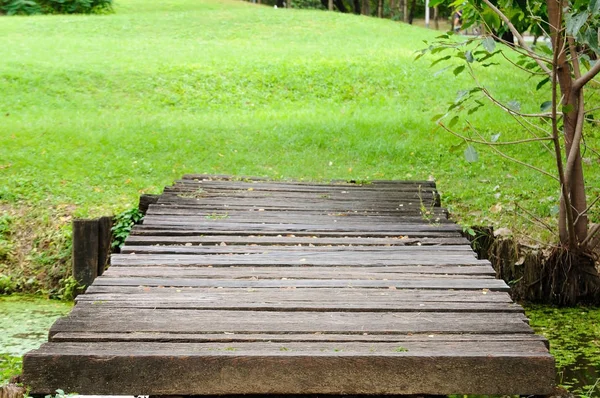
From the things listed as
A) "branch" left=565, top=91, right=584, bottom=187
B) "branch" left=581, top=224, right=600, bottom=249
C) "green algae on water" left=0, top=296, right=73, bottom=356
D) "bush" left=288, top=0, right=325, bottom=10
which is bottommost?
"green algae on water" left=0, top=296, right=73, bottom=356

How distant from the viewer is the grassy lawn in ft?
34.2

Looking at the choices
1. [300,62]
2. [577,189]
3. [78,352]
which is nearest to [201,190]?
[577,189]

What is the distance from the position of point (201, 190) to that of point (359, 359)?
5225 millimetres

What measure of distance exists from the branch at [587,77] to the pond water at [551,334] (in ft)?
7.05

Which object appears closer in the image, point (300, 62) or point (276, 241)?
point (276, 241)

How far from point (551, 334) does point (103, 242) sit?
15.2ft

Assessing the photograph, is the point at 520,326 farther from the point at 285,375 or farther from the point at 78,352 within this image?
the point at 78,352

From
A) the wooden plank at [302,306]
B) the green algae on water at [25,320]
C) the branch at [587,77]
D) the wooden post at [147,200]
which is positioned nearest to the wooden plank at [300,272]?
the wooden plank at [302,306]

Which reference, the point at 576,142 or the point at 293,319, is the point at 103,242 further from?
the point at 576,142

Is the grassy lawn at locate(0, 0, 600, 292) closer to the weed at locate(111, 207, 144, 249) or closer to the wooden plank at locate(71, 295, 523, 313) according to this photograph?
the weed at locate(111, 207, 144, 249)

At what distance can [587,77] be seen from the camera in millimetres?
6852

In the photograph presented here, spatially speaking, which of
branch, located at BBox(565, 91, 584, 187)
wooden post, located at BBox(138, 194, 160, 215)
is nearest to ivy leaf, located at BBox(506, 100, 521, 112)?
branch, located at BBox(565, 91, 584, 187)

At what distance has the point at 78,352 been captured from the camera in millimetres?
4211

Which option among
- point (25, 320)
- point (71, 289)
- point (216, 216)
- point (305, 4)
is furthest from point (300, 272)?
point (305, 4)
